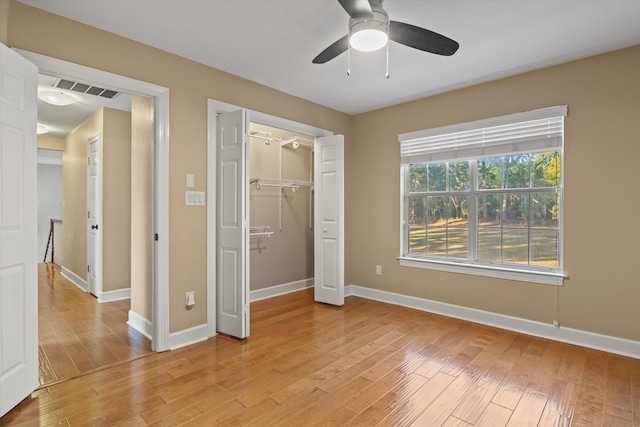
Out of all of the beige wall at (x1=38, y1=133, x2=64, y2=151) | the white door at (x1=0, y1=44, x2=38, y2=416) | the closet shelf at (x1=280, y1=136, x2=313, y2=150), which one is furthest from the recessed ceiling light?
the beige wall at (x1=38, y1=133, x2=64, y2=151)

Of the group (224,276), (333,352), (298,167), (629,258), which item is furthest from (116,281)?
(629,258)

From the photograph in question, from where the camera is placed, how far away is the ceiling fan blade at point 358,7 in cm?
188

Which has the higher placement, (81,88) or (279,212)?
(81,88)

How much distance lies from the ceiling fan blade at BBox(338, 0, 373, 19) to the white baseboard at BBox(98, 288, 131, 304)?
4.74 m

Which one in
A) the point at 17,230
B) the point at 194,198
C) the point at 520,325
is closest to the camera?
the point at 17,230

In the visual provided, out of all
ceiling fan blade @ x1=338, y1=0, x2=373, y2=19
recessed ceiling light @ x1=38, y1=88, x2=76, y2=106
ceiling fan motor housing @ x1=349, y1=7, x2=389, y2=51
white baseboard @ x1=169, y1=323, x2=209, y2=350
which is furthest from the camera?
recessed ceiling light @ x1=38, y1=88, x2=76, y2=106

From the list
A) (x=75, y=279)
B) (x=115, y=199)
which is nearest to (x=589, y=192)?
(x=115, y=199)

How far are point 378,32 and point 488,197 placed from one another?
2.57m

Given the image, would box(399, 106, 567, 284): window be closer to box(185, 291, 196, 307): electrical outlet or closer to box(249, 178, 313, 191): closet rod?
box(249, 178, 313, 191): closet rod

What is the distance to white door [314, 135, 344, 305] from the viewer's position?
4406 millimetres

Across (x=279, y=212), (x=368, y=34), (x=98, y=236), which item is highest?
(x=368, y=34)

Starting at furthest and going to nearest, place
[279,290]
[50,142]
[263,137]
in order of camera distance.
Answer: [50,142], [279,290], [263,137]

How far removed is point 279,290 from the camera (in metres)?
5.04

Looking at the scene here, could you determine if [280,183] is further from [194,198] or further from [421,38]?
[421,38]
